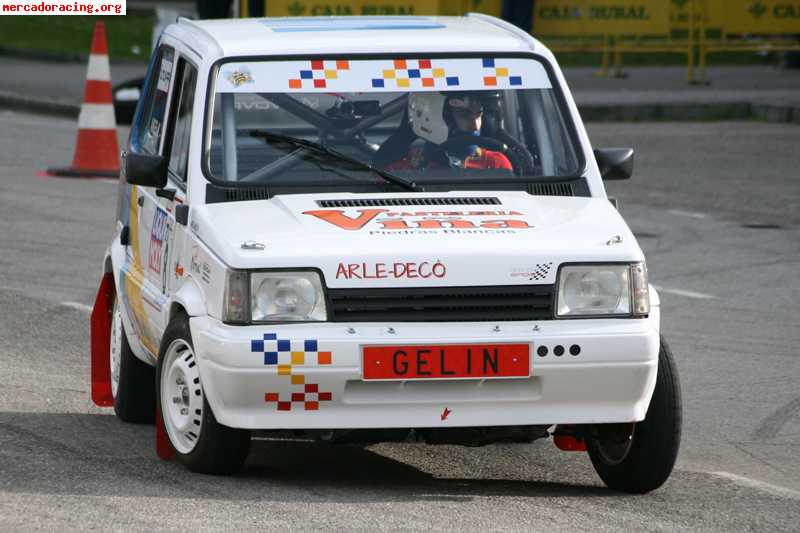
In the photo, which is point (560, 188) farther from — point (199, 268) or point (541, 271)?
point (199, 268)

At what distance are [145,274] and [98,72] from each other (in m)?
8.66

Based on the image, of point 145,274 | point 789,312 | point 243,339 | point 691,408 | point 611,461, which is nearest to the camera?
point 243,339

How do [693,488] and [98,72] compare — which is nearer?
[693,488]

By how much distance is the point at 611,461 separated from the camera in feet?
20.9

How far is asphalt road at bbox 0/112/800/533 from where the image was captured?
5730 millimetres

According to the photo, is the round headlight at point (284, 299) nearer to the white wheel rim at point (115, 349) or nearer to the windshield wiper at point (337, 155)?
the windshield wiper at point (337, 155)

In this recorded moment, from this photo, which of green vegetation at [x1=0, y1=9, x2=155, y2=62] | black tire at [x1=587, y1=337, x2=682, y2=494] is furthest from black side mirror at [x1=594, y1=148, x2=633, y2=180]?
green vegetation at [x1=0, y1=9, x2=155, y2=62]

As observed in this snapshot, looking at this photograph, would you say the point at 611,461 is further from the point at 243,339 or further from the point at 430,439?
the point at 243,339

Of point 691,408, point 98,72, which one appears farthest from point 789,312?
point 98,72

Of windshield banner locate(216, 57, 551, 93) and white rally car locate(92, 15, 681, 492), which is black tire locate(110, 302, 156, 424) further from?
windshield banner locate(216, 57, 551, 93)

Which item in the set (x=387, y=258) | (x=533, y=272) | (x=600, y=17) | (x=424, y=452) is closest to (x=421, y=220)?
(x=387, y=258)

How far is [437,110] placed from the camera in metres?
6.99

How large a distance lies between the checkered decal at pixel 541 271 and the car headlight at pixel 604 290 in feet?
0.23

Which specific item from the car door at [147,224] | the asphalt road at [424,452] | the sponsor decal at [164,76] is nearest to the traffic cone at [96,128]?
the asphalt road at [424,452]
